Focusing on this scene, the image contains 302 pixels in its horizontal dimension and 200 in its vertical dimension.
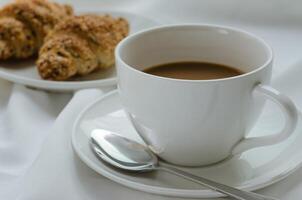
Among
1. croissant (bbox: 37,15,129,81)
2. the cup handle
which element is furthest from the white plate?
the cup handle

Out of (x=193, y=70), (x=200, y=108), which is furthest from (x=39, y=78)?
(x=200, y=108)

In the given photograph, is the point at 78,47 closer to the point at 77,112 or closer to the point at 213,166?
the point at 77,112

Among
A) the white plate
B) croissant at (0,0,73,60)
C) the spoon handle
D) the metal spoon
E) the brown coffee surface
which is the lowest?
the white plate

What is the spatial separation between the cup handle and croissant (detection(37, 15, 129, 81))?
0.40 meters

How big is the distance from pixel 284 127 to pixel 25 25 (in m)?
0.63

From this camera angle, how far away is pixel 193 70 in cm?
79

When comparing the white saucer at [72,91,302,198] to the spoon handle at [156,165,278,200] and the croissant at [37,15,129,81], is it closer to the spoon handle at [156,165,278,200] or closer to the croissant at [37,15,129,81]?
the spoon handle at [156,165,278,200]

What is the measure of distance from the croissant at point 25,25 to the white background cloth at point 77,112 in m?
0.08

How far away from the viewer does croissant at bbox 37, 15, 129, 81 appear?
3.28 feet

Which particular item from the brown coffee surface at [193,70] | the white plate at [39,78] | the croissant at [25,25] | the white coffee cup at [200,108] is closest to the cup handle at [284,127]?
the white coffee cup at [200,108]

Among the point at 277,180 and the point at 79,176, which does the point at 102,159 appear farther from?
the point at 277,180

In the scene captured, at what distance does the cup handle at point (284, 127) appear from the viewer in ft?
2.13

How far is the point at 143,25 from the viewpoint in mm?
1239

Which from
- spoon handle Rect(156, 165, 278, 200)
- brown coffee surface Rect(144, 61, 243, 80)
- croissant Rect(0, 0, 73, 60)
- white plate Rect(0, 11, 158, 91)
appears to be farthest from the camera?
croissant Rect(0, 0, 73, 60)
